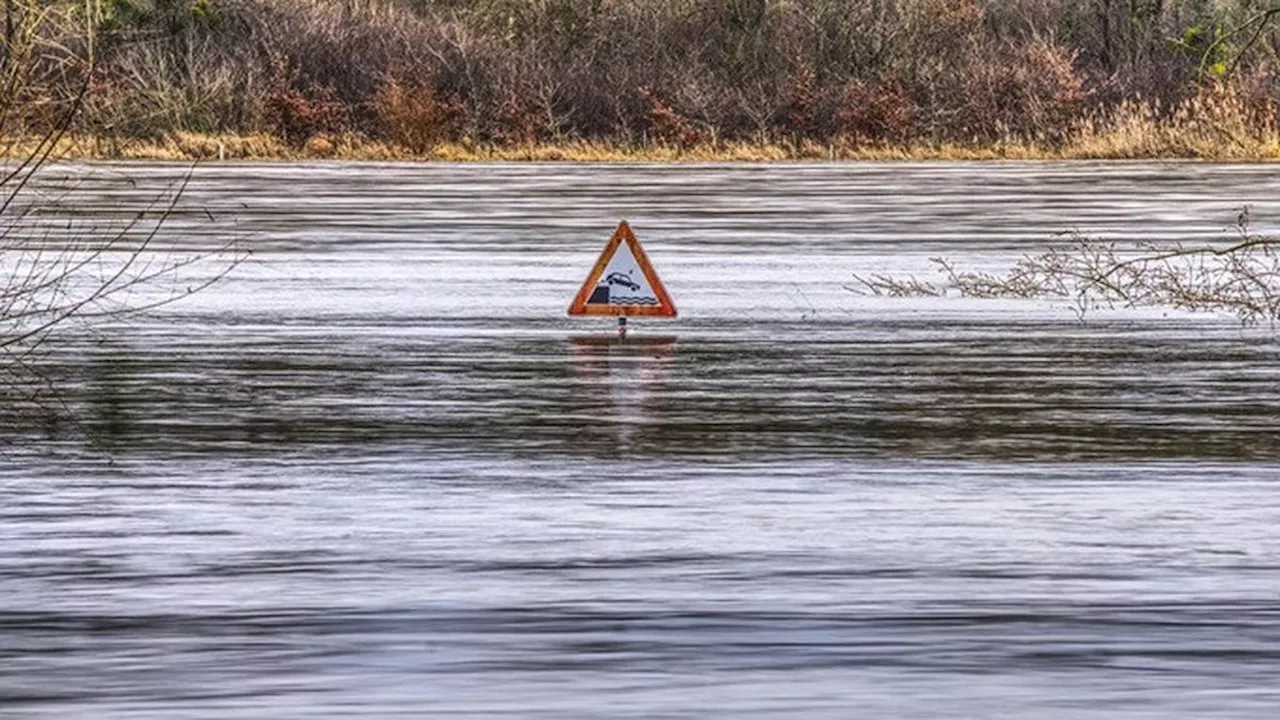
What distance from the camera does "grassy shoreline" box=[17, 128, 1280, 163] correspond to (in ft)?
205

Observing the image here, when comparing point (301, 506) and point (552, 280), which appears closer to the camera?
point (301, 506)

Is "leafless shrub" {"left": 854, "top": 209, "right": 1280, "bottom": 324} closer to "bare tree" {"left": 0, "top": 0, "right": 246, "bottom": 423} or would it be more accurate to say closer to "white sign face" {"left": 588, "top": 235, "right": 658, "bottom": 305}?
"white sign face" {"left": 588, "top": 235, "right": 658, "bottom": 305}

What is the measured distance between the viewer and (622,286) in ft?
76.1

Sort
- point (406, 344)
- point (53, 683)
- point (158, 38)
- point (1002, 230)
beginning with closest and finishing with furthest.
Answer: point (53, 683) < point (406, 344) < point (1002, 230) < point (158, 38)

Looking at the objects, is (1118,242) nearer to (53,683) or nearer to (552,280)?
(552,280)

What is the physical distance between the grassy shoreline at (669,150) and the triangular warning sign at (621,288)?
128 feet

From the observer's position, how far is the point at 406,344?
22047mm

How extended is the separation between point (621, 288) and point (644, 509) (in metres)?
9.96

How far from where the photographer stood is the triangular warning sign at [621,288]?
2305cm

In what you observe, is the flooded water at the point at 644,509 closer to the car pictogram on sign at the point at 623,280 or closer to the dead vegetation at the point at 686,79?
the car pictogram on sign at the point at 623,280

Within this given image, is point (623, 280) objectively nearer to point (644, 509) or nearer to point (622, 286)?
point (622, 286)

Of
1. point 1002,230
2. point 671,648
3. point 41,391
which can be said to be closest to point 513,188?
point 1002,230

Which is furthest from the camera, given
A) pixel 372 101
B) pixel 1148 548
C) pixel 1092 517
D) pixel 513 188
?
pixel 372 101

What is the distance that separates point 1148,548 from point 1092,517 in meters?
0.99
